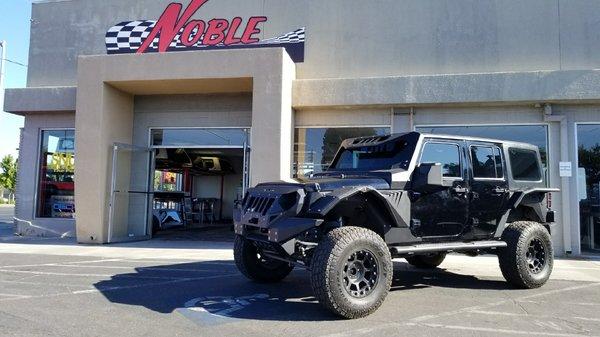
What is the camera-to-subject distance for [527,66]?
12406 millimetres

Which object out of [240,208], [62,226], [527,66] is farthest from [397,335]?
[62,226]

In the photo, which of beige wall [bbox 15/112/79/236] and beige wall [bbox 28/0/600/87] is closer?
beige wall [bbox 28/0/600/87]

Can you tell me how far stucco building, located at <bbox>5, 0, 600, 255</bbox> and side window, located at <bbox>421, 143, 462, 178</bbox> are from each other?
17.3 ft

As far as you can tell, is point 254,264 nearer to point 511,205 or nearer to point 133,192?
point 511,205

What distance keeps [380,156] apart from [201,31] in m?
8.61

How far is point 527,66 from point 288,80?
235 inches

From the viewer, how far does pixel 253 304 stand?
601cm

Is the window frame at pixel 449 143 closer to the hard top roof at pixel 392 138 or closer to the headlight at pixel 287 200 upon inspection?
the hard top roof at pixel 392 138

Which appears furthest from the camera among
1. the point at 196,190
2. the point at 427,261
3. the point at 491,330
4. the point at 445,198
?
the point at 196,190

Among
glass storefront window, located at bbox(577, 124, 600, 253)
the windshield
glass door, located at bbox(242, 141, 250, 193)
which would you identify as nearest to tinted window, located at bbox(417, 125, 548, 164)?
glass storefront window, located at bbox(577, 124, 600, 253)

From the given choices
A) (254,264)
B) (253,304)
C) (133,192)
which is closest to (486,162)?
(254,264)

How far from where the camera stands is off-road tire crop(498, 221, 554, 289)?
698 cm

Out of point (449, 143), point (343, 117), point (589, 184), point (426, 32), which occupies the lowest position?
point (589, 184)

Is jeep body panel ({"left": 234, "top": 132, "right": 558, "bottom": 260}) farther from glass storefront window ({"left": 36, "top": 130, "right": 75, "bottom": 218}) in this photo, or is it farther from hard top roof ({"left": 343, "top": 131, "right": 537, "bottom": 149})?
glass storefront window ({"left": 36, "top": 130, "right": 75, "bottom": 218})
